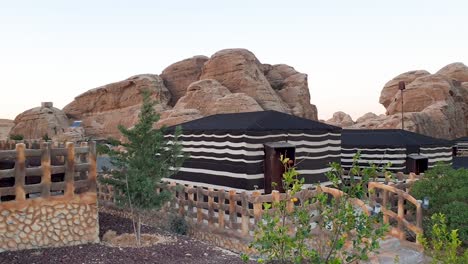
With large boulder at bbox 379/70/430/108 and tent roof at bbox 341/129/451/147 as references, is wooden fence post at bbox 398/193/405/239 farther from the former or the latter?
large boulder at bbox 379/70/430/108

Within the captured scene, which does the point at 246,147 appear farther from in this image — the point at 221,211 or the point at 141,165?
the point at 141,165

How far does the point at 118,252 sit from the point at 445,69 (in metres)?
66.0

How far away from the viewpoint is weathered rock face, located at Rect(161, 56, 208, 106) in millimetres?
57844

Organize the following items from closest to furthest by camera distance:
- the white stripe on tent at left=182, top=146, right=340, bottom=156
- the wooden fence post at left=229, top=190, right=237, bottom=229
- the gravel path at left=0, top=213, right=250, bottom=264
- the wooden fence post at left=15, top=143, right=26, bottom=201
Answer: the gravel path at left=0, top=213, right=250, bottom=264
the wooden fence post at left=15, top=143, right=26, bottom=201
the wooden fence post at left=229, top=190, right=237, bottom=229
the white stripe on tent at left=182, top=146, right=340, bottom=156

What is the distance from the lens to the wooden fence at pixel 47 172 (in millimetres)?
9828

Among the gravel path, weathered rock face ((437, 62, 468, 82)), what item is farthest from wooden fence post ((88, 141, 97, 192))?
weathered rock face ((437, 62, 468, 82))

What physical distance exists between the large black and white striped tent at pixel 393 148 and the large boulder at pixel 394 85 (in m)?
35.2

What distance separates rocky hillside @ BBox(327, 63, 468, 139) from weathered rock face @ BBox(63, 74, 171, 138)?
26.5 m

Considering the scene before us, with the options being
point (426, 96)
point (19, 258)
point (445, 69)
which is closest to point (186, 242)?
point (19, 258)

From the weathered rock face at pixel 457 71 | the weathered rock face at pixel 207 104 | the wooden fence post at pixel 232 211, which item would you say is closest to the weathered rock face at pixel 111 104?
the weathered rock face at pixel 207 104

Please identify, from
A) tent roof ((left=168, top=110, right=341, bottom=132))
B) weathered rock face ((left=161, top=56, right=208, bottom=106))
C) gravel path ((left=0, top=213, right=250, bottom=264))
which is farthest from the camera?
weathered rock face ((left=161, top=56, right=208, bottom=106))

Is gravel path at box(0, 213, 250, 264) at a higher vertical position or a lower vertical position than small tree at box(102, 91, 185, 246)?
lower

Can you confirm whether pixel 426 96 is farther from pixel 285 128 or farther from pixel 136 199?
pixel 136 199

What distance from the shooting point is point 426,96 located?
165ft
